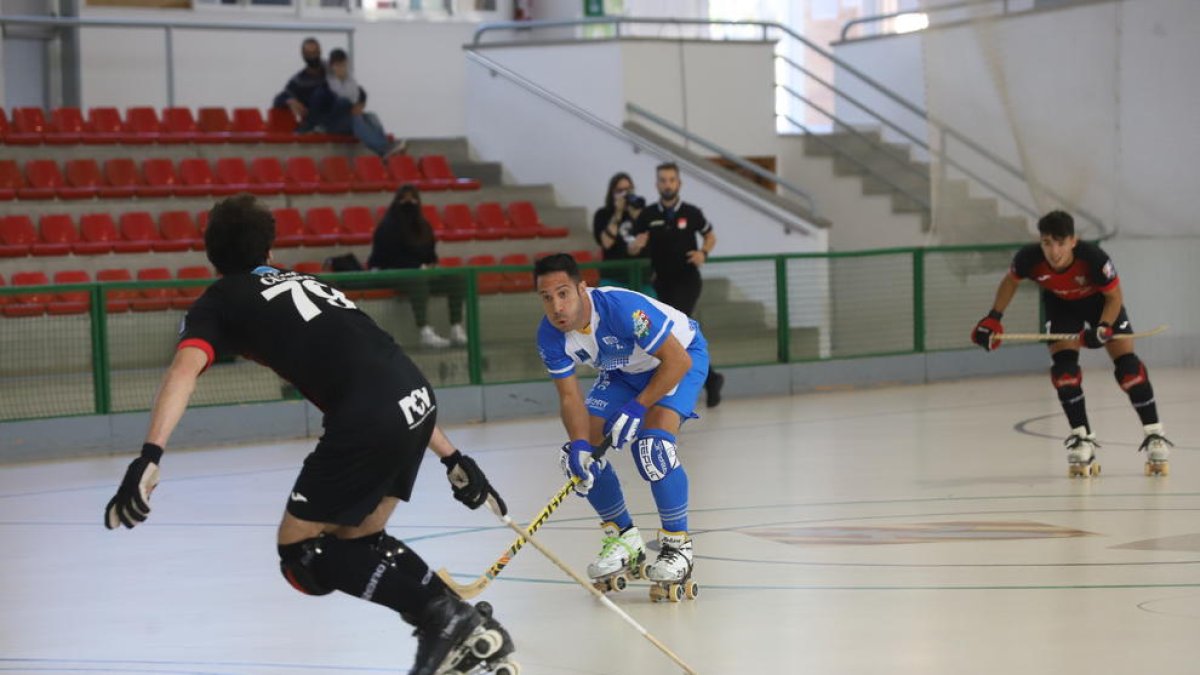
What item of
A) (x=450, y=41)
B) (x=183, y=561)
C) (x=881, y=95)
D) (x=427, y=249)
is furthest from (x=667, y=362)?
(x=450, y=41)

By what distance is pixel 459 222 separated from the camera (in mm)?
16109

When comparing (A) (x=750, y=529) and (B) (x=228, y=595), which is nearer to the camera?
(B) (x=228, y=595)

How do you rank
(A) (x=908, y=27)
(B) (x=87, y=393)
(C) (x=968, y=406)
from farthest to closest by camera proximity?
(A) (x=908, y=27)
(C) (x=968, y=406)
(B) (x=87, y=393)

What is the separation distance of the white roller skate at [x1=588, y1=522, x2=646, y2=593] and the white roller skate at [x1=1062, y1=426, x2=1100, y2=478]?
351cm

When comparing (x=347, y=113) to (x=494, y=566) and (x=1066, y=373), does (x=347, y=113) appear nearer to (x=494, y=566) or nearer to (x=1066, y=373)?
(x=1066, y=373)

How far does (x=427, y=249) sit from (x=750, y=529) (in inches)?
252

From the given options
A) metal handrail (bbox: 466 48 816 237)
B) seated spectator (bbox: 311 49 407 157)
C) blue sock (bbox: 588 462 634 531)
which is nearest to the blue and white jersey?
blue sock (bbox: 588 462 634 531)

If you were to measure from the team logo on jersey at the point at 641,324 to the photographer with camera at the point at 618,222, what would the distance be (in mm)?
6828

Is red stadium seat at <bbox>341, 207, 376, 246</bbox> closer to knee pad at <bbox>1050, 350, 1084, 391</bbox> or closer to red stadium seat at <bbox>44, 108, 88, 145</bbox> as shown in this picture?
red stadium seat at <bbox>44, 108, 88, 145</bbox>

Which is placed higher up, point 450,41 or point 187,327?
point 450,41

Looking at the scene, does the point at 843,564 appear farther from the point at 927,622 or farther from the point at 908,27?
the point at 908,27

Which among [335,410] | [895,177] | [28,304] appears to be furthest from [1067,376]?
[895,177]

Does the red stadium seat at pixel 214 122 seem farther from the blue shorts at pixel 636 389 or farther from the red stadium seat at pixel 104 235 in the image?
the blue shorts at pixel 636 389

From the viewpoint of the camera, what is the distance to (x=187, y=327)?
4.70m
